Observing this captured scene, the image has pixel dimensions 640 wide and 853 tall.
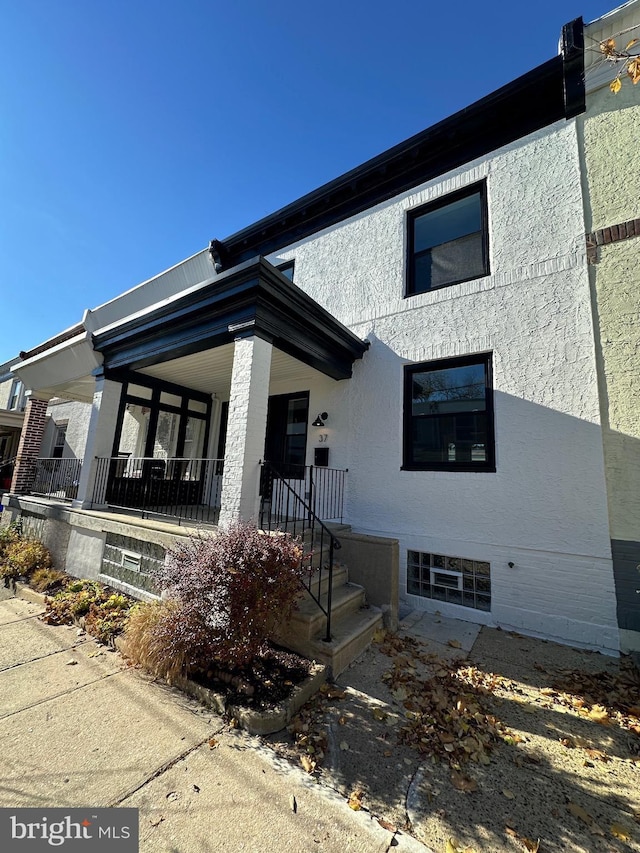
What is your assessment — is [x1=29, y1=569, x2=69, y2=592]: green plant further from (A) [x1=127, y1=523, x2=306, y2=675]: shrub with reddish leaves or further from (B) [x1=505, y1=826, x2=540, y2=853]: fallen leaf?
(B) [x1=505, y1=826, x2=540, y2=853]: fallen leaf

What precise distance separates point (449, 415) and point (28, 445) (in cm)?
1034

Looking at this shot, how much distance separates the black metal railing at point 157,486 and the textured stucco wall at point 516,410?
3.30 metres

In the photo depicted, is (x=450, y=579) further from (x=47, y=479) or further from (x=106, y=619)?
(x=47, y=479)

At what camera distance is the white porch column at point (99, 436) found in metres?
7.07

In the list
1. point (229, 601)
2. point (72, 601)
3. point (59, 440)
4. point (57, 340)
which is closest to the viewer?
point (229, 601)

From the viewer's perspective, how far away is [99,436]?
716cm

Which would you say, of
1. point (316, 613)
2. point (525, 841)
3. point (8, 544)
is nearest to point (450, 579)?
point (316, 613)

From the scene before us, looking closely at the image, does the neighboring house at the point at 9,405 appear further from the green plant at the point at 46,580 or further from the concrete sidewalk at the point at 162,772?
the concrete sidewalk at the point at 162,772

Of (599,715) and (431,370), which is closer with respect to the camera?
(599,715)

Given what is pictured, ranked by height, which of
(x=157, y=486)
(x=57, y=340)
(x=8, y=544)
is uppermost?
(x=57, y=340)

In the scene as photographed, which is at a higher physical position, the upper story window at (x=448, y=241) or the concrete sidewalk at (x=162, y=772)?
the upper story window at (x=448, y=241)

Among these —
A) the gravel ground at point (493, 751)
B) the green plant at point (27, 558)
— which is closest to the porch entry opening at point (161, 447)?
the green plant at point (27, 558)

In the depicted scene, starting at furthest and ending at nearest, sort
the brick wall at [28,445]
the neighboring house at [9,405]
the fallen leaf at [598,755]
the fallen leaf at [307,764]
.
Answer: the neighboring house at [9,405] < the brick wall at [28,445] < the fallen leaf at [598,755] < the fallen leaf at [307,764]

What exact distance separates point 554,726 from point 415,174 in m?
8.09
